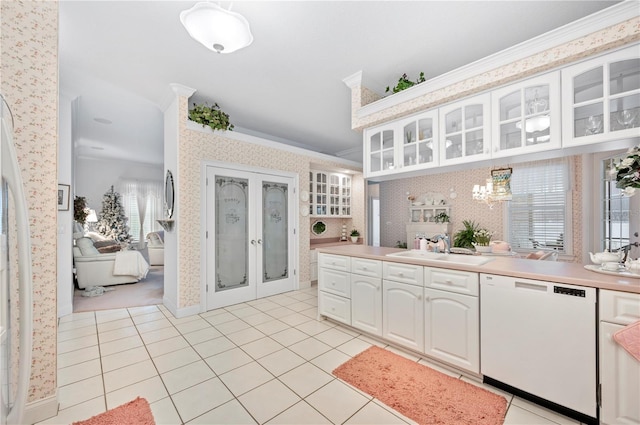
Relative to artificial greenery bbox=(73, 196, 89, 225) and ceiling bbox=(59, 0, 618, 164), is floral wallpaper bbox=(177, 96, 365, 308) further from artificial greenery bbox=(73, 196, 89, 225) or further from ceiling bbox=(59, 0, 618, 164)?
artificial greenery bbox=(73, 196, 89, 225)

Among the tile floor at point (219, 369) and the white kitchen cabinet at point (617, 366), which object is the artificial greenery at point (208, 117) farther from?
the white kitchen cabinet at point (617, 366)

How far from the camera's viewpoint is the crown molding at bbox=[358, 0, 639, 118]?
1.72m

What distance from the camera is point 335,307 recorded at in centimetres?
311

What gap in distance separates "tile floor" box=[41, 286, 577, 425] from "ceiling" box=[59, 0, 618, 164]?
2.86m

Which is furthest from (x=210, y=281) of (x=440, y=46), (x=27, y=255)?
(x=440, y=46)

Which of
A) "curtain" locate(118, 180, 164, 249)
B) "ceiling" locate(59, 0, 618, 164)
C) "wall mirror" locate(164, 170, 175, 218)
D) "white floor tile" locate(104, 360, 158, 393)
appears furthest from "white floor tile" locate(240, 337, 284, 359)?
"curtain" locate(118, 180, 164, 249)

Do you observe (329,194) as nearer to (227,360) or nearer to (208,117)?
(208,117)

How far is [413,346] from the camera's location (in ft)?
7.87

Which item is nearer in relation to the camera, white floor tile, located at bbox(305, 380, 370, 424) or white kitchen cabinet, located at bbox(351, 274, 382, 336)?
white floor tile, located at bbox(305, 380, 370, 424)

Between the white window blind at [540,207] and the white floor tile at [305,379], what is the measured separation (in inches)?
197

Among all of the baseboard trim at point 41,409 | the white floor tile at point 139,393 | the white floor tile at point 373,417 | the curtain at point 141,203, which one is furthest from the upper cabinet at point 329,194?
the curtain at point 141,203

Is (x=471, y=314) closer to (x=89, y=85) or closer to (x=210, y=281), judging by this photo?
(x=210, y=281)

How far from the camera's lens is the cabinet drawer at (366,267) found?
2695mm

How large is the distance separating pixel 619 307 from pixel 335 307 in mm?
2260
